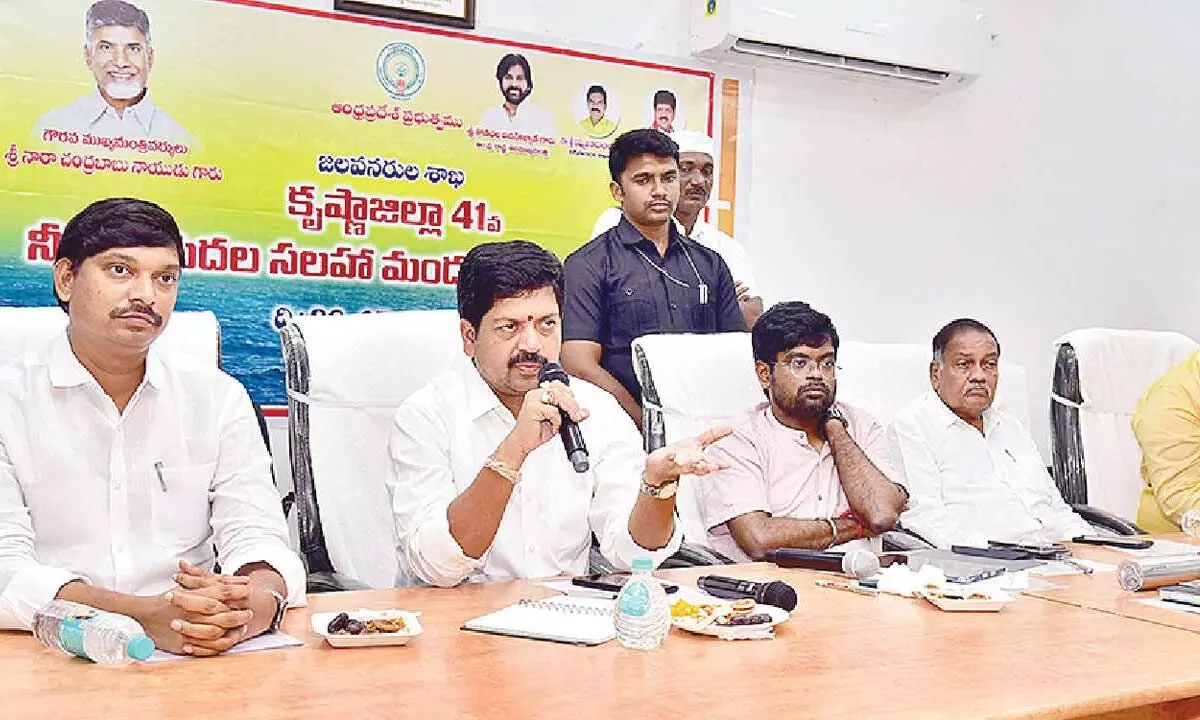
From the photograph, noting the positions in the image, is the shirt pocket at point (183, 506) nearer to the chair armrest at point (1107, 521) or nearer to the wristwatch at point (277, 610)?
the wristwatch at point (277, 610)

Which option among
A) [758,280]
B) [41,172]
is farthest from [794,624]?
[758,280]

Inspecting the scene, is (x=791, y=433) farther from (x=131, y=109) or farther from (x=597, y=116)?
(x=131, y=109)

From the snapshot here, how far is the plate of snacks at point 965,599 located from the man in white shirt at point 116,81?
8.33ft

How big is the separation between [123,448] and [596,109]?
8.49 ft

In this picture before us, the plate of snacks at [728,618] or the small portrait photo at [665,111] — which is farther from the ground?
the small portrait photo at [665,111]

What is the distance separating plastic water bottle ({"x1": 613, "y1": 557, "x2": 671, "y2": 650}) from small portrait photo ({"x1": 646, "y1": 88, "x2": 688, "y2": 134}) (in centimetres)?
288

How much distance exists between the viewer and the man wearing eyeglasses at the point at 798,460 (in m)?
3.00

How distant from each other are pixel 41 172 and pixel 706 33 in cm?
211

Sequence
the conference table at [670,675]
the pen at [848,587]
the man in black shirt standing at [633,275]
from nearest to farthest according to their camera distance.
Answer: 1. the conference table at [670,675]
2. the pen at [848,587]
3. the man in black shirt standing at [633,275]

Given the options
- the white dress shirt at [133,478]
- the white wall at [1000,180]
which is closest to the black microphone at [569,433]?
the white dress shirt at [133,478]

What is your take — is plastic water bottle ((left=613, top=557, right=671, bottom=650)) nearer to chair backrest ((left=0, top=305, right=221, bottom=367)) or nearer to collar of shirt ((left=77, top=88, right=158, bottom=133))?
chair backrest ((left=0, top=305, right=221, bottom=367))

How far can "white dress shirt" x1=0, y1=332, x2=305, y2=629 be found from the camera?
2.04 metres

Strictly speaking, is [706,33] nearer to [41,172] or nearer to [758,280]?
[758,280]

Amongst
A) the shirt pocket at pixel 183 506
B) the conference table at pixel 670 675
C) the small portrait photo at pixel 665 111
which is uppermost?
the small portrait photo at pixel 665 111
